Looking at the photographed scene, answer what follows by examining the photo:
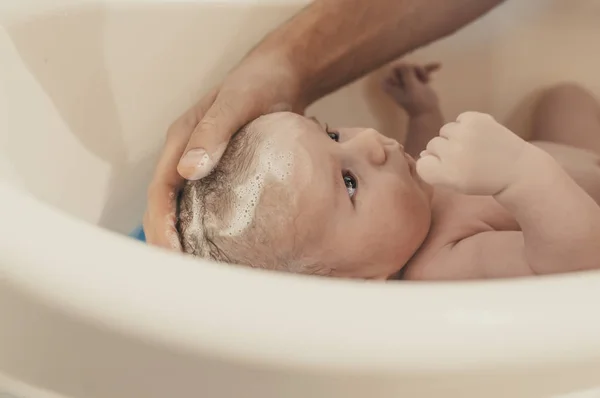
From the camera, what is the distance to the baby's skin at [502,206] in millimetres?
598

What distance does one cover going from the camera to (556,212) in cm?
61

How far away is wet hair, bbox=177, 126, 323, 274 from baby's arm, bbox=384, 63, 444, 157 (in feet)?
1.40

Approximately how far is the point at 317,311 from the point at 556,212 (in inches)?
12.1

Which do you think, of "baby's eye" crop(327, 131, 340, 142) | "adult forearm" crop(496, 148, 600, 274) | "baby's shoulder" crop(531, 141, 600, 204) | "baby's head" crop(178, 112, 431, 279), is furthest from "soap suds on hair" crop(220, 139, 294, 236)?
"baby's shoulder" crop(531, 141, 600, 204)

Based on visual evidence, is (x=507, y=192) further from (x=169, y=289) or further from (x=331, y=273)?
(x=169, y=289)

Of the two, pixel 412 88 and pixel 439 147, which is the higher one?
pixel 439 147

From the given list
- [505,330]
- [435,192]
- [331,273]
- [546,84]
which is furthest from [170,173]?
[546,84]

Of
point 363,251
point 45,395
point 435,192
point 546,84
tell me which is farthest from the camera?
point 546,84

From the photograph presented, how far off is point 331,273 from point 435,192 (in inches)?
8.2

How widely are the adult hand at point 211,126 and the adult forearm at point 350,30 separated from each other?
46 mm

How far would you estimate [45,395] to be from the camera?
0.53 m

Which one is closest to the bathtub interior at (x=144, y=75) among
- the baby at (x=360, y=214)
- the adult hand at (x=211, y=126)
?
the adult hand at (x=211, y=126)

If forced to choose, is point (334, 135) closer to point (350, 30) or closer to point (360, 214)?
point (360, 214)

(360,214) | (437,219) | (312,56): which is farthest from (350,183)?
(312,56)
